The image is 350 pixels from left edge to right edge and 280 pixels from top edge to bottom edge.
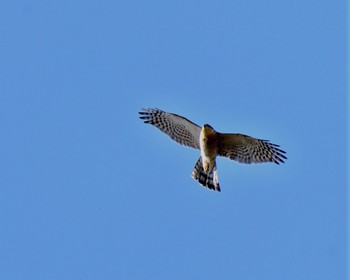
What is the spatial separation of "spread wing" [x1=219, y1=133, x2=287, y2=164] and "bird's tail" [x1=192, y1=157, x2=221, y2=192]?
1.64 ft

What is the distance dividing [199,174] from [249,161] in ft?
3.68

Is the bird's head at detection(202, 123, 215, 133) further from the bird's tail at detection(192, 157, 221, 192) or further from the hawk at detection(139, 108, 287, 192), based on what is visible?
the bird's tail at detection(192, 157, 221, 192)

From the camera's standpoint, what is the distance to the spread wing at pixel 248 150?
18453 mm

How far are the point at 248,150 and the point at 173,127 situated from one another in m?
1.49

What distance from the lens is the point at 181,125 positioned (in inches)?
739

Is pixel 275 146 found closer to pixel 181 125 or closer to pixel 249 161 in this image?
pixel 249 161

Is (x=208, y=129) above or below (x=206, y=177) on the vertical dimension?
above

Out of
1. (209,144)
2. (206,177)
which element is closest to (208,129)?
(209,144)

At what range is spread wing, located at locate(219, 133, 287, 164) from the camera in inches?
727

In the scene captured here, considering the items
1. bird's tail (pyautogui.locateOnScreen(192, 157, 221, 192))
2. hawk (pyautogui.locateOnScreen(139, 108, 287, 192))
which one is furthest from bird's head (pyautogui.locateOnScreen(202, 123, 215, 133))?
bird's tail (pyautogui.locateOnScreen(192, 157, 221, 192))

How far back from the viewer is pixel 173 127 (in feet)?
62.0

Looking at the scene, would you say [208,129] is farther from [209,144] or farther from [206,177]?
[206,177]

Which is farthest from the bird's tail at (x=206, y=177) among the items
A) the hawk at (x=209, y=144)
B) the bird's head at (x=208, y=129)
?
the bird's head at (x=208, y=129)

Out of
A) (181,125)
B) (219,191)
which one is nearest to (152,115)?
(181,125)
